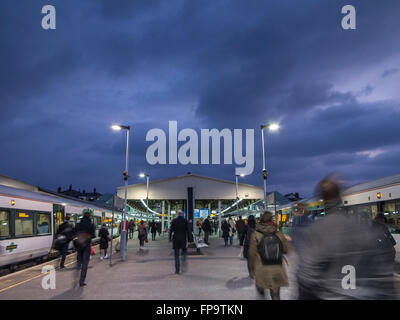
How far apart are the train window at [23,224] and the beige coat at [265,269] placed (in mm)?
12242

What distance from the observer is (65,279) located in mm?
10680

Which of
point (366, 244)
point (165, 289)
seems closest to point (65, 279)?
point (165, 289)

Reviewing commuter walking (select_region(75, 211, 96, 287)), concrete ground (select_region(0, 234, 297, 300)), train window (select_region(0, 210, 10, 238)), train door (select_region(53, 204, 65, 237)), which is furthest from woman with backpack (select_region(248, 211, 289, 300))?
train door (select_region(53, 204, 65, 237))

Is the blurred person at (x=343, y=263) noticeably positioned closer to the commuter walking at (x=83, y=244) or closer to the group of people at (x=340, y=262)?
the group of people at (x=340, y=262)

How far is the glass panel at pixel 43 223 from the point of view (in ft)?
55.5

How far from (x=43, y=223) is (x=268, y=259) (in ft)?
50.6

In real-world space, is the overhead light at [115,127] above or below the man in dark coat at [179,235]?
above

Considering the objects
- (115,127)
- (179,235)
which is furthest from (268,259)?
(115,127)

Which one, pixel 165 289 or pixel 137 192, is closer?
A: pixel 165 289

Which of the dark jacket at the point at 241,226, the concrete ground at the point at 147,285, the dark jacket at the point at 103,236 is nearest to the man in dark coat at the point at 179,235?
the concrete ground at the point at 147,285

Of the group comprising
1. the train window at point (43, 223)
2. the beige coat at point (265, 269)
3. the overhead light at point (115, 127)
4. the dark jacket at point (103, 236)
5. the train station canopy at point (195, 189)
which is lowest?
the dark jacket at point (103, 236)

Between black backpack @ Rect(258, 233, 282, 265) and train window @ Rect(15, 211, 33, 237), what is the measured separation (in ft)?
40.7
